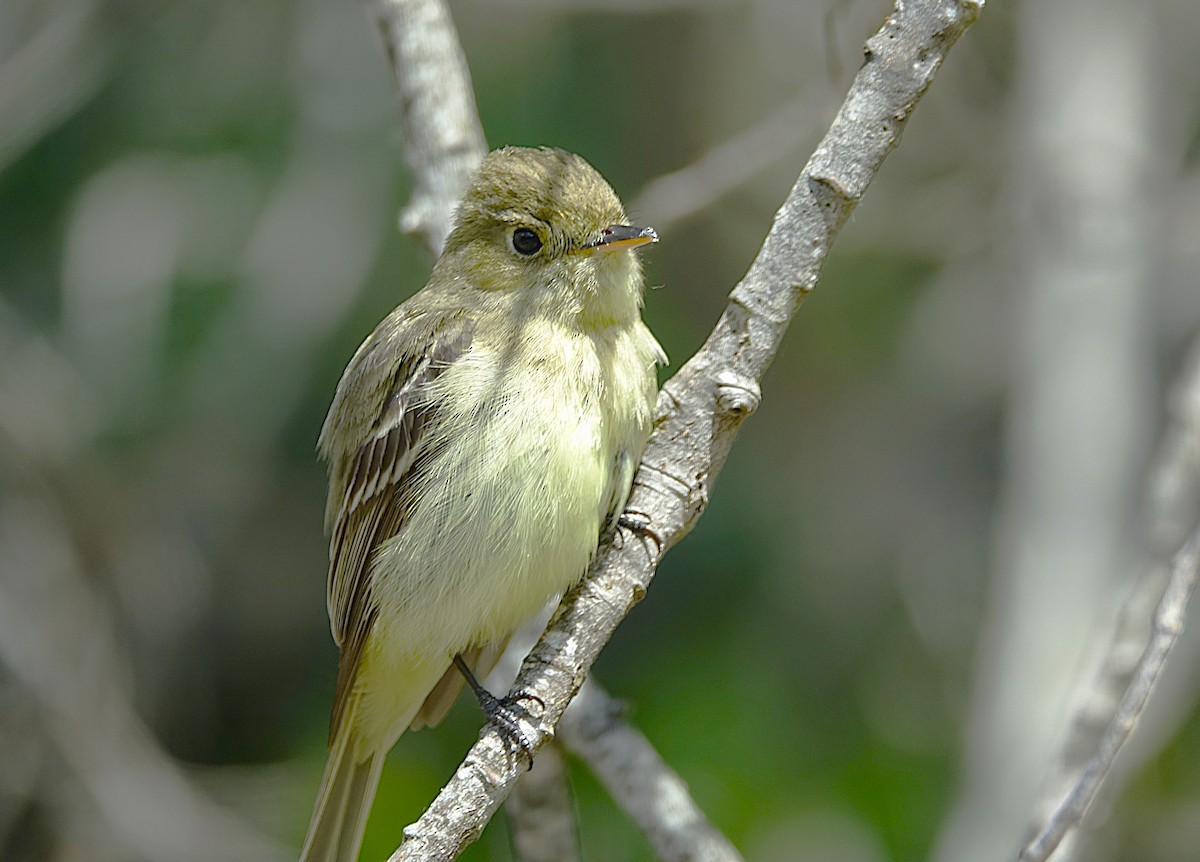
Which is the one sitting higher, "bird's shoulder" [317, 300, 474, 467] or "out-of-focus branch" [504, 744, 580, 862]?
"bird's shoulder" [317, 300, 474, 467]

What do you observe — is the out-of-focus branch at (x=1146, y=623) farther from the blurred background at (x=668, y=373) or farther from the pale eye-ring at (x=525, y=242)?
the pale eye-ring at (x=525, y=242)

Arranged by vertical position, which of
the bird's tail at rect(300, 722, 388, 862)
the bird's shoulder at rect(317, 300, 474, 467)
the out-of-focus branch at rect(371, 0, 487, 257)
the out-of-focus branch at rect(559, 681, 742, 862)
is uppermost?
the out-of-focus branch at rect(371, 0, 487, 257)

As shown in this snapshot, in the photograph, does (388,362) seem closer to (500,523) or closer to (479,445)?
(479,445)

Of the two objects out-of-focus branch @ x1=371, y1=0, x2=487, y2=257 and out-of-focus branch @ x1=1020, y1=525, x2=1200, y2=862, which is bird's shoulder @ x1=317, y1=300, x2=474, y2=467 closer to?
out-of-focus branch @ x1=371, y1=0, x2=487, y2=257

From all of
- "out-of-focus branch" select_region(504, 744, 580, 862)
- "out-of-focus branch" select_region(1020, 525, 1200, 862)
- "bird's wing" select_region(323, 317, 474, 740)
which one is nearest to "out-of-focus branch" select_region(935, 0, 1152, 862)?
"out-of-focus branch" select_region(504, 744, 580, 862)

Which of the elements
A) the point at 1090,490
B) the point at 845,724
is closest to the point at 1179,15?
the point at 1090,490

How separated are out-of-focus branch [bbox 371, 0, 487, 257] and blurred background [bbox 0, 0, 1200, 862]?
0.78 m

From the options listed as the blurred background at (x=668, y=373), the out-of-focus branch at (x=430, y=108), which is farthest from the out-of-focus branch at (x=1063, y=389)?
the out-of-focus branch at (x=430, y=108)

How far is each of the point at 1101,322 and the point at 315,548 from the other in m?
3.41

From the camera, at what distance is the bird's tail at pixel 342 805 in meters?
3.71

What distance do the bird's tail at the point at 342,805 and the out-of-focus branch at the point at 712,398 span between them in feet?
3.48

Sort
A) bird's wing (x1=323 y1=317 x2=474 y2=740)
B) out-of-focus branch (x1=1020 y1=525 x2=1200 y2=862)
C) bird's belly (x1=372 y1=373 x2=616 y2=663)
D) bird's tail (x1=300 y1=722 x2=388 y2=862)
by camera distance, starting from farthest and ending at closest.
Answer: bird's tail (x1=300 y1=722 x2=388 y2=862) → bird's wing (x1=323 y1=317 x2=474 y2=740) → bird's belly (x1=372 y1=373 x2=616 y2=663) → out-of-focus branch (x1=1020 y1=525 x2=1200 y2=862)

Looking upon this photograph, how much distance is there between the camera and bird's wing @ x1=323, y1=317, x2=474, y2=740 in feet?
11.6

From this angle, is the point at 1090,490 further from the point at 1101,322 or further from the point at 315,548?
the point at 315,548
